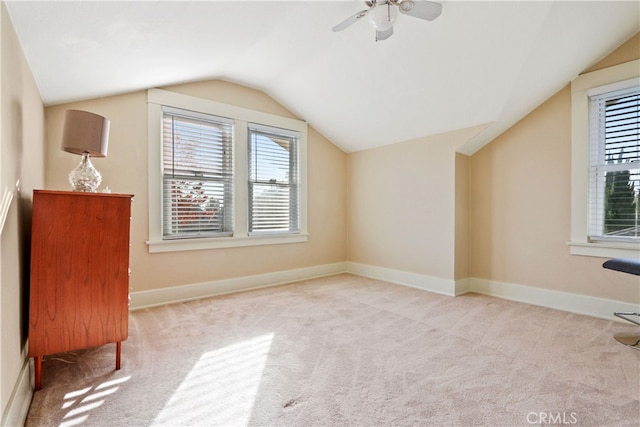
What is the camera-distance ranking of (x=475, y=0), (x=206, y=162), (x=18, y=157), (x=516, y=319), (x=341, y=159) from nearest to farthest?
(x=18, y=157) → (x=475, y=0) → (x=516, y=319) → (x=206, y=162) → (x=341, y=159)

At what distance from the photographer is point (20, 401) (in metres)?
1.50

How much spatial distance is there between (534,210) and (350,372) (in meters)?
2.80

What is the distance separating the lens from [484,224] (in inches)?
149

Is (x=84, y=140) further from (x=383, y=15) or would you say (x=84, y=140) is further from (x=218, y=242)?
(x=383, y=15)

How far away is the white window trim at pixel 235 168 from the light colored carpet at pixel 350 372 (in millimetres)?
829

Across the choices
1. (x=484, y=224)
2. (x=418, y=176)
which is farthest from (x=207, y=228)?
(x=484, y=224)

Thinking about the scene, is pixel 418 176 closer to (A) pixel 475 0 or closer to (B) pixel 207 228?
(A) pixel 475 0

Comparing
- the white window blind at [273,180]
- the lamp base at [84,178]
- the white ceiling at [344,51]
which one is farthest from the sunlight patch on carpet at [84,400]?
the white window blind at [273,180]

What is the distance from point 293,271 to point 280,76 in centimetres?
257

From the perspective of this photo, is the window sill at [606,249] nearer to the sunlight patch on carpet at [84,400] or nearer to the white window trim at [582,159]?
the white window trim at [582,159]

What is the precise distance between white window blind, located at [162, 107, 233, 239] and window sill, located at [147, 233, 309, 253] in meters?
0.07

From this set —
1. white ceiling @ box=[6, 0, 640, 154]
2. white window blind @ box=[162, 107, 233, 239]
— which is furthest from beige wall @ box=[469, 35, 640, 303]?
white window blind @ box=[162, 107, 233, 239]

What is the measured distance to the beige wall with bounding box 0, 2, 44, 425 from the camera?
4.48 feet

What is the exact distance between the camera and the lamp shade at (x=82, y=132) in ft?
6.33
